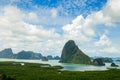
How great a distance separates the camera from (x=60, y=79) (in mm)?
99875

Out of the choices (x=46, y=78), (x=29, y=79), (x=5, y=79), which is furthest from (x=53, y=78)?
(x=5, y=79)

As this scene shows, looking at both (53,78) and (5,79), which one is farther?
(53,78)

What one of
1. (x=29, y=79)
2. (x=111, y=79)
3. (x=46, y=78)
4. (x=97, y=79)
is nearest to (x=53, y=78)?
(x=46, y=78)

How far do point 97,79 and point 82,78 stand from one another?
6520mm

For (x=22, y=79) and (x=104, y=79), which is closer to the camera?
(x=22, y=79)

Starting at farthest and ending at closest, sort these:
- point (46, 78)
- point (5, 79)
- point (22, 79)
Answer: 1. point (46, 78)
2. point (22, 79)
3. point (5, 79)

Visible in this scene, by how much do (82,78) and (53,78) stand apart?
12.7 metres

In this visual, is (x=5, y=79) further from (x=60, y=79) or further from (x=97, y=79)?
(x=97, y=79)

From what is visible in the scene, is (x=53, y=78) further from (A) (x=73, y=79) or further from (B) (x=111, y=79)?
(B) (x=111, y=79)

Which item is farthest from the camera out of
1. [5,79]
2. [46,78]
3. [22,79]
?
[46,78]

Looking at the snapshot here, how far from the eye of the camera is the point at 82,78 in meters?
106

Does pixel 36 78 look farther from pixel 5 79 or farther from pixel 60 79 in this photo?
pixel 5 79

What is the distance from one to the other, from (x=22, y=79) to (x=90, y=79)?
27871mm

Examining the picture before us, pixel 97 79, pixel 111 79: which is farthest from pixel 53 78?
pixel 111 79
